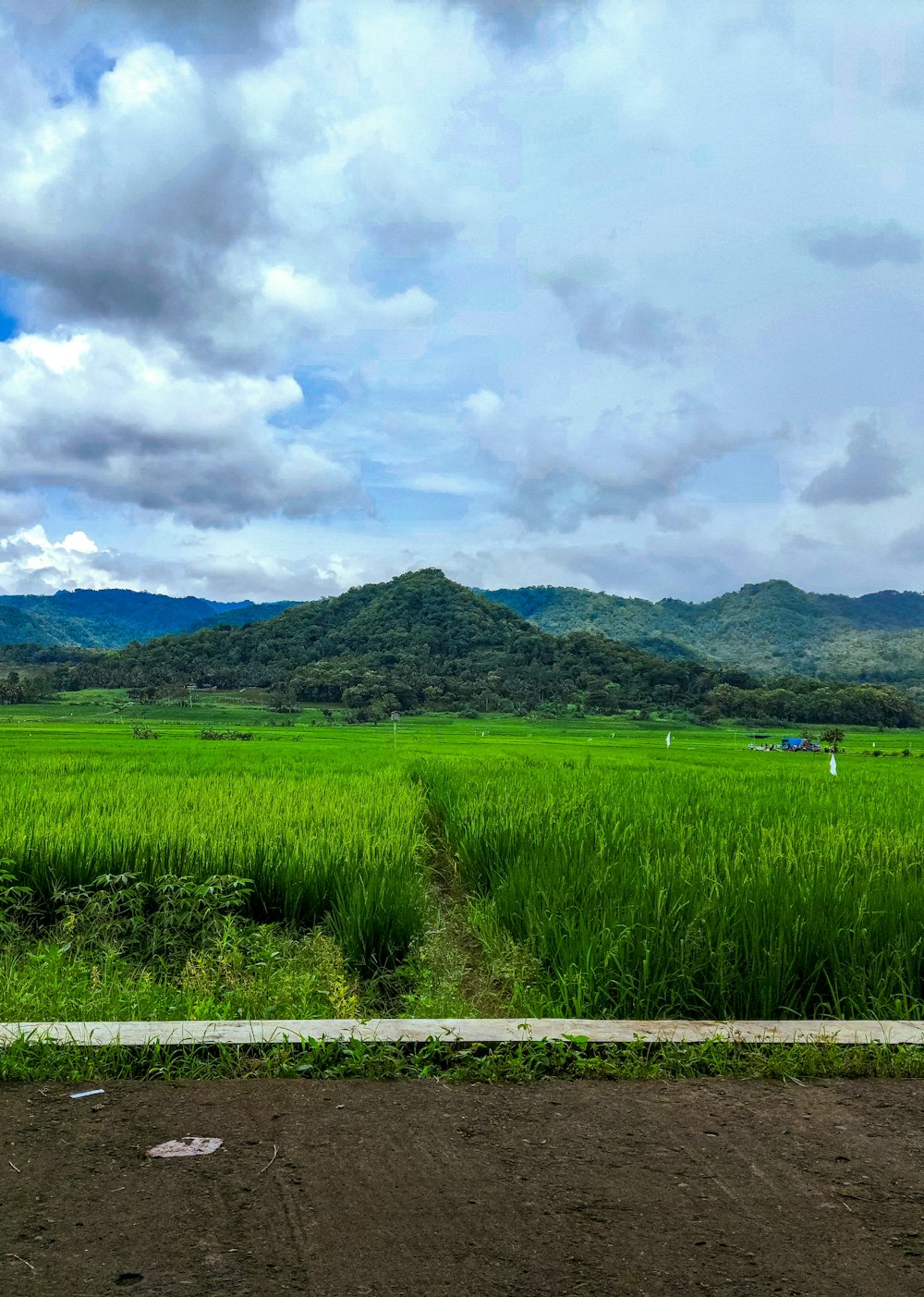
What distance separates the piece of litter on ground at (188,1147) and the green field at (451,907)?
1.29 metres

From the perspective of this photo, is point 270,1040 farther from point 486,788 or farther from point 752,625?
point 752,625

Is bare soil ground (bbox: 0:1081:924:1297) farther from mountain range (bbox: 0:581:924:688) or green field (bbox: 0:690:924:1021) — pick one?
mountain range (bbox: 0:581:924:688)

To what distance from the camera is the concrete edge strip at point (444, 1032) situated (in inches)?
132

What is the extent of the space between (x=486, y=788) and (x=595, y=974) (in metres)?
8.73

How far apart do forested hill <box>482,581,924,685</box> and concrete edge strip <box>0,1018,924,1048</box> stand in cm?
11593

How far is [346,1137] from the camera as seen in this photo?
2.72 meters

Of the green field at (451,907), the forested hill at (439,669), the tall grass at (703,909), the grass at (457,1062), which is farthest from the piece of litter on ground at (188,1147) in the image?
the forested hill at (439,669)

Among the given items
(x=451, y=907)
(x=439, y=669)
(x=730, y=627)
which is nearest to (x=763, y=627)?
(x=730, y=627)

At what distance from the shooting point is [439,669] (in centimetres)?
8075

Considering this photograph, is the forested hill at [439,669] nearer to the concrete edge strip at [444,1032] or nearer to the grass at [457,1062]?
the concrete edge strip at [444,1032]

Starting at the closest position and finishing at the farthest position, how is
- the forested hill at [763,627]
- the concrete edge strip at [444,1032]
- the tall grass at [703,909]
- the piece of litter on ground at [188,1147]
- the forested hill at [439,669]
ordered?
the piece of litter on ground at [188,1147]
the concrete edge strip at [444,1032]
the tall grass at [703,909]
the forested hill at [439,669]
the forested hill at [763,627]

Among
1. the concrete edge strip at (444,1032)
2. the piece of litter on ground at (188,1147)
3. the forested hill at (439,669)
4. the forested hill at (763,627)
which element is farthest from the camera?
the forested hill at (763,627)

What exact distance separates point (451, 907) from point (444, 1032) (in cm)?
468

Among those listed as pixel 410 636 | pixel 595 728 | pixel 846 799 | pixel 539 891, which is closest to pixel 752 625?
pixel 410 636
